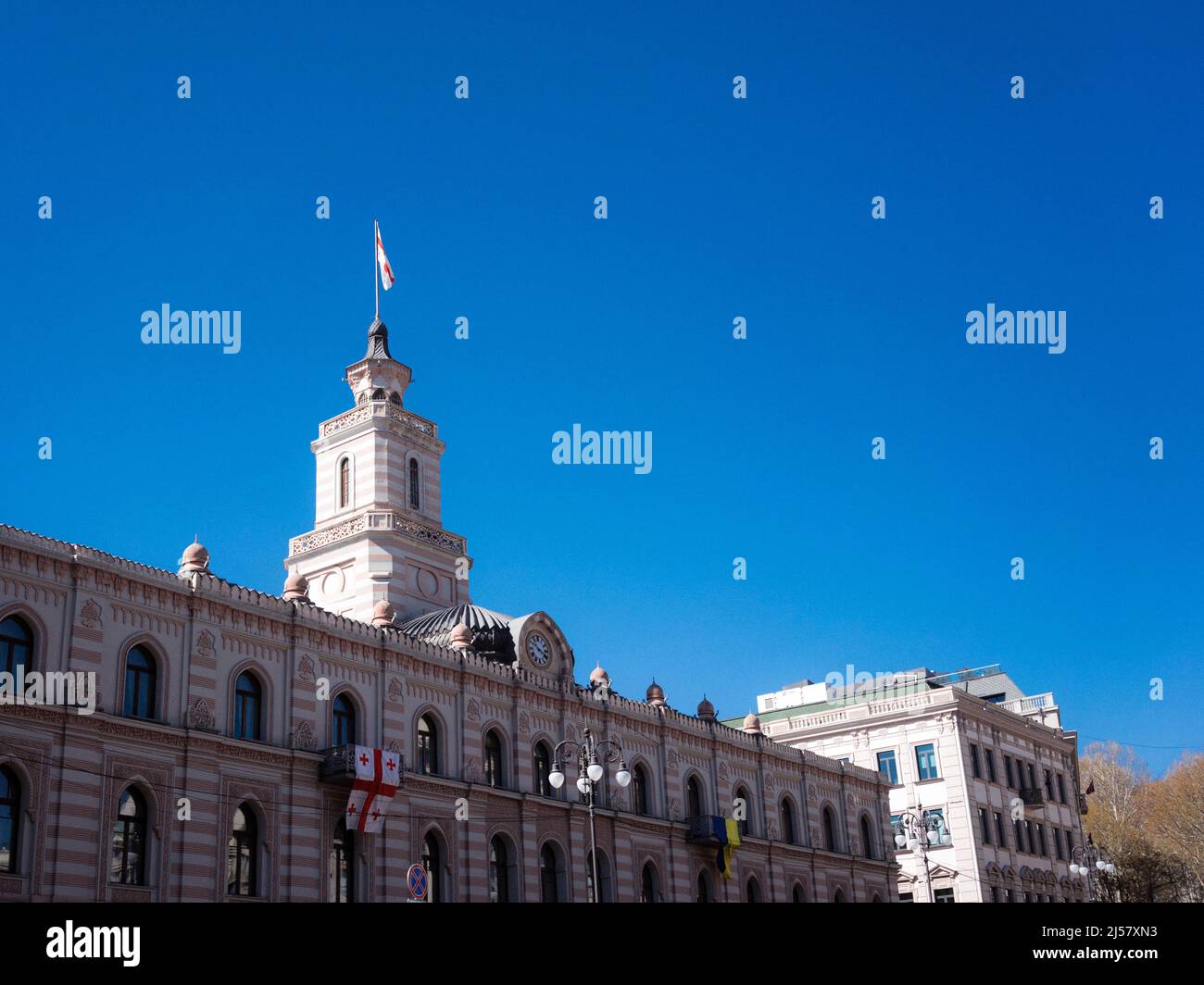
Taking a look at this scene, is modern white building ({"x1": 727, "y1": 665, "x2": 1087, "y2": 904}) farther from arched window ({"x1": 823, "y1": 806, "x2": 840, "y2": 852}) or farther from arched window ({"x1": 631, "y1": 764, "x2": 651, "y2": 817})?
arched window ({"x1": 631, "y1": 764, "x2": 651, "y2": 817})

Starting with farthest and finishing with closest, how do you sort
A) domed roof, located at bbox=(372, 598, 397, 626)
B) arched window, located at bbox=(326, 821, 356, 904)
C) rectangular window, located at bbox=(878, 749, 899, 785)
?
rectangular window, located at bbox=(878, 749, 899, 785), domed roof, located at bbox=(372, 598, 397, 626), arched window, located at bbox=(326, 821, 356, 904)

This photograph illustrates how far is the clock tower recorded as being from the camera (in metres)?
49.0

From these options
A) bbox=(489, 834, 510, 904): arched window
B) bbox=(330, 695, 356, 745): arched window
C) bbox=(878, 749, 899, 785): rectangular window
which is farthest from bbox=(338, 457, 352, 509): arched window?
bbox=(878, 749, 899, 785): rectangular window

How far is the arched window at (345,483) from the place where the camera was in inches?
2029

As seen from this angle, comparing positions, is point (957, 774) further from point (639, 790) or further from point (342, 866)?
point (342, 866)

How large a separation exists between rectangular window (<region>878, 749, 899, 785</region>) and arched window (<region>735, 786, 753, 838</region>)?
50.4ft

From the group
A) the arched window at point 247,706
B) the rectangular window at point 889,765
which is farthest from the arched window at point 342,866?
the rectangular window at point 889,765

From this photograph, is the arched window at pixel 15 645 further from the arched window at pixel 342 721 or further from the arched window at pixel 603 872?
the arched window at pixel 603 872

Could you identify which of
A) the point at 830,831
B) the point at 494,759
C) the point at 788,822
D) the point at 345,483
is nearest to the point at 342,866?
the point at 494,759

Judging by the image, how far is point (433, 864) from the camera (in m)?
39.0

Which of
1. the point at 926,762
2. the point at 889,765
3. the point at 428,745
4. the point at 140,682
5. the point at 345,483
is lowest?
the point at 428,745

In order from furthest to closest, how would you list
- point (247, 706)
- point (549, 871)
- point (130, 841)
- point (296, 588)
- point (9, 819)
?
point (549, 871)
point (296, 588)
point (247, 706)
point (130, 841)
point (9, 819)

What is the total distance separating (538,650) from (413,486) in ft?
33.8

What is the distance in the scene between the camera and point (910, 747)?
6612cm
